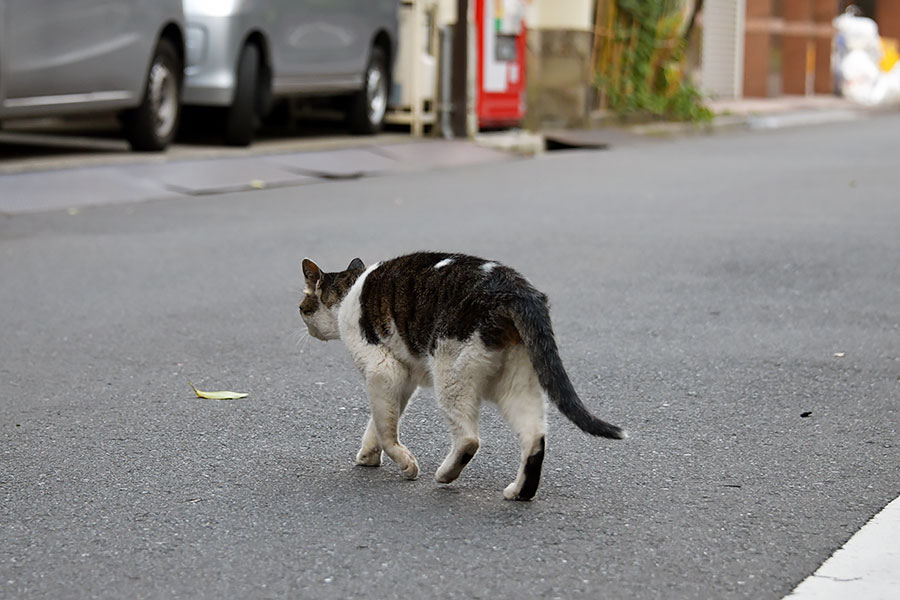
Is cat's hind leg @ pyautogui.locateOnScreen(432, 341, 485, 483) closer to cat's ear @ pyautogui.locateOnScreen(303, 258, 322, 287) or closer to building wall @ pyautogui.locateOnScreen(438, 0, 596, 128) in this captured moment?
cat's ear @ pyautogui.locateOnScreen(303, 258, 322, 287)

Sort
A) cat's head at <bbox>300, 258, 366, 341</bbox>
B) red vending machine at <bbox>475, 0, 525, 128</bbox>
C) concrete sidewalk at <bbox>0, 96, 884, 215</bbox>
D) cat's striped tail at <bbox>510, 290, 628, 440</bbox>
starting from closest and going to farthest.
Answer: cat's striped tail at <bbox>510, 290, 628, 440</bbox> < cat's head at <bbox>300, 258, 366, 341</bbox> < concrete sidewalk at <bbox>0, 96, 884, 215</bbox> < red vending machine at <bbox>475, 0, 525, 128</bbox>

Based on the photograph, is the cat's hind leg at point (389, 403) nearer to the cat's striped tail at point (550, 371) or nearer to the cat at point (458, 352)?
the cat at point (458, 352)

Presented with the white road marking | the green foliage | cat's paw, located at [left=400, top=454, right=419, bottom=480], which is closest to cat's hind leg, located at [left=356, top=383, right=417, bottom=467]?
cat's paw, located at [left=400, top=454, right=419, bottom=480]

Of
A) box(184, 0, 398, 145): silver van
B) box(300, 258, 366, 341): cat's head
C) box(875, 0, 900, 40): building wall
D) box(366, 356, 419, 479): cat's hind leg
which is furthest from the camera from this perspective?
box(875, 0, 900, 40): building wall

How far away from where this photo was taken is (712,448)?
4.42m

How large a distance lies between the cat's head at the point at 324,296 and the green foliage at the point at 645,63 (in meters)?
15.0

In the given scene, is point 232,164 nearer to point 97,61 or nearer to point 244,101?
point 244,101

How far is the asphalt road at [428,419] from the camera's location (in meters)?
3.39

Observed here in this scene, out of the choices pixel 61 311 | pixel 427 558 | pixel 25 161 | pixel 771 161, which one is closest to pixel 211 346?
pixel 61 311

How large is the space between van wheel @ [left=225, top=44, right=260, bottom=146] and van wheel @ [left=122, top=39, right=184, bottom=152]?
67cm

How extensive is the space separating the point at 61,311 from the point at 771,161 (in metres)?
9.84

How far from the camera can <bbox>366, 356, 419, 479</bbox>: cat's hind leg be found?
400cm

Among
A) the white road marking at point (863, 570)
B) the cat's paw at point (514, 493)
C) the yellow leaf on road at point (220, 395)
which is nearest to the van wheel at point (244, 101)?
the yellow leaf on road at point (220, 395)

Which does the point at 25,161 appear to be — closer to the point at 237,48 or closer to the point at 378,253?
the point at 237,48
